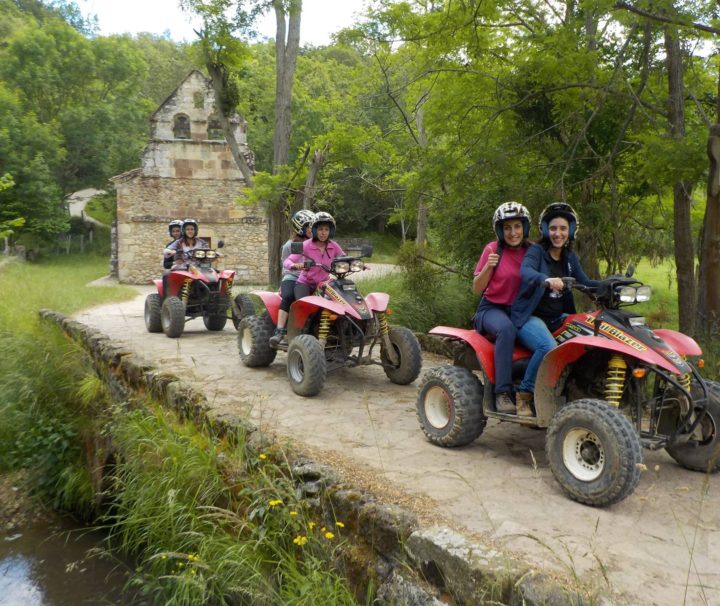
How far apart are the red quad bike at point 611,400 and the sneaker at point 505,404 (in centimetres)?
6

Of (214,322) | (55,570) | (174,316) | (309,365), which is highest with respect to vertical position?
(309,365)

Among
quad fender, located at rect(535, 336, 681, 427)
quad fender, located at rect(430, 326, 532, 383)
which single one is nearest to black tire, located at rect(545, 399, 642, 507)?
quad fender, located at rect(535, 336, 681, 427)

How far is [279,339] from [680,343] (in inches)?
169

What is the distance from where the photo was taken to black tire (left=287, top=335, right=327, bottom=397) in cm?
621

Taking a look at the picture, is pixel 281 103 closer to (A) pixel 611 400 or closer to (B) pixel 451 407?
(B) pixel 451 407

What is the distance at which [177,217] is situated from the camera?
889 inches

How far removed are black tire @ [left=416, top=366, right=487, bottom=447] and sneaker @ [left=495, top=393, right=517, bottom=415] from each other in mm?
160

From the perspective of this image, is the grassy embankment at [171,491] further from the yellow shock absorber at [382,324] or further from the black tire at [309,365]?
the yellow shock absorber at [382,324]

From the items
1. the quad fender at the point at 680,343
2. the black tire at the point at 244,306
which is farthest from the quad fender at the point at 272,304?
the quad fender at the point at 680,343

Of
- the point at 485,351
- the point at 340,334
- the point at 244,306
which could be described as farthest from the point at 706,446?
the point at 244,306

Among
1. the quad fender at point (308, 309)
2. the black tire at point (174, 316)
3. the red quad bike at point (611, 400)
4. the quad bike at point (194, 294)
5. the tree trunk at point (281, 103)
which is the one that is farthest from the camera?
the tree trunk at point (281, 103)

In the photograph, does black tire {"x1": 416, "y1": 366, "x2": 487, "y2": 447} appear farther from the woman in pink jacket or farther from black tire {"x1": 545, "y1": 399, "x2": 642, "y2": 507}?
the woman in pink jacket

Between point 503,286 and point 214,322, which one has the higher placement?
point 503,286

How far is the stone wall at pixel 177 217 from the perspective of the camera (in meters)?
22.3
